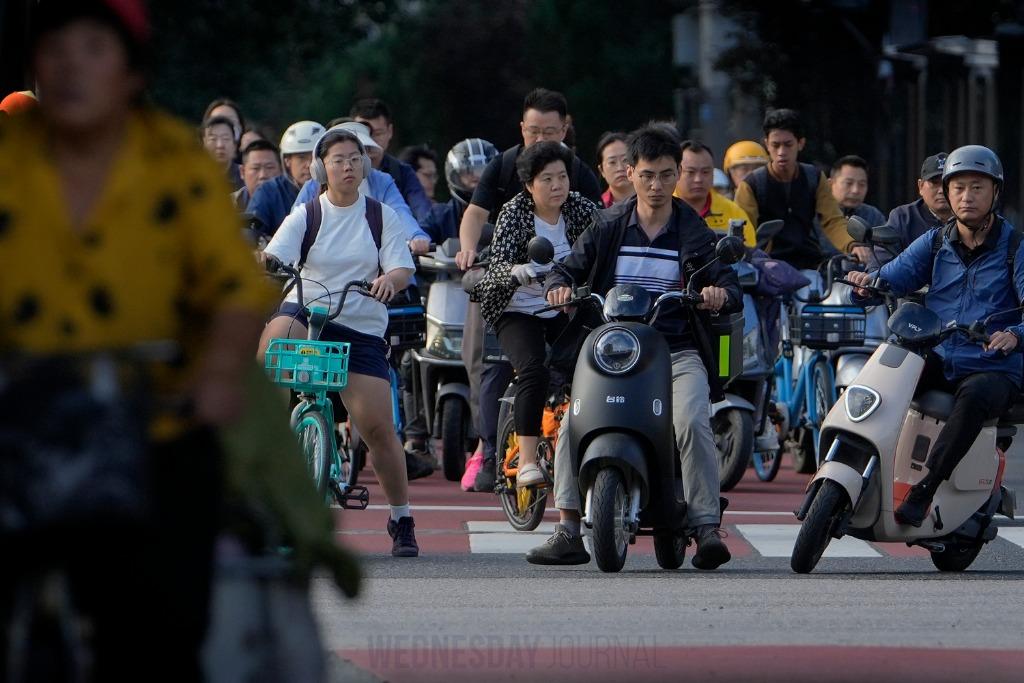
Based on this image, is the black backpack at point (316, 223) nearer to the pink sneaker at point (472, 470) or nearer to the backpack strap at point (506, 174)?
the backpack strap at point (506, 174)

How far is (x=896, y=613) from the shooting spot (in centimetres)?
805

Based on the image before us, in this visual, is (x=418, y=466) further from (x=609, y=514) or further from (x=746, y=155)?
(x=609, y=514)

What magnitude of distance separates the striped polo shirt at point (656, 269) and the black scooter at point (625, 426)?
0.64 feet

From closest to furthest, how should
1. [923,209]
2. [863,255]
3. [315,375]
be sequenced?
[315,375]
[923,209]
[863,255]

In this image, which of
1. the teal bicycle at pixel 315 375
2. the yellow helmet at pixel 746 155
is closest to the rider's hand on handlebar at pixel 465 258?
the teal bicycle at pixel 315 375

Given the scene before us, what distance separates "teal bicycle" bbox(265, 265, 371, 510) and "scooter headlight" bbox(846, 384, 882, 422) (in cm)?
208

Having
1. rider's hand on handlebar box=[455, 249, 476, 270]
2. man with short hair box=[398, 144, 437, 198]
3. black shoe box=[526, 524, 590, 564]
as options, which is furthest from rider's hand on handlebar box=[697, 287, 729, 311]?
A: man with short hair box=[398, 144, 437, 198]

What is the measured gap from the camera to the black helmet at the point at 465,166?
13953 millimetres

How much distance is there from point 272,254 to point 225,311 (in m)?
6.21

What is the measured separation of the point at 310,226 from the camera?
33.7ft

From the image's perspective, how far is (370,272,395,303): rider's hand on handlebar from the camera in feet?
32.5

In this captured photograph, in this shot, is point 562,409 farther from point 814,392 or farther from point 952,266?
point 814,392

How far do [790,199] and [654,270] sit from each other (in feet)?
18.1

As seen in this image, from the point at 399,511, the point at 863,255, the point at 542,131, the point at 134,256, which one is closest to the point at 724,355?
the point at 399,511
